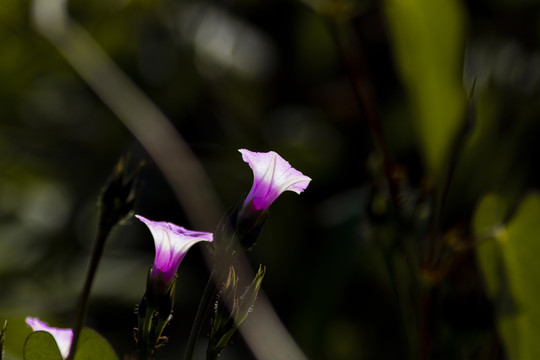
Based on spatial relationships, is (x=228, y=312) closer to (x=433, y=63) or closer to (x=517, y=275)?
(x=517, y=275)

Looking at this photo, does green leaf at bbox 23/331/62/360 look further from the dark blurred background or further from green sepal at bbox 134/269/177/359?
the dark blurred background

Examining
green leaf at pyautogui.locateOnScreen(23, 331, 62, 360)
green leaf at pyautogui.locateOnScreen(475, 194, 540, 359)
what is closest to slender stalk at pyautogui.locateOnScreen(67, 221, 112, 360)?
green leaf at pyautogui.locateOnScreen(23, 331, 62, 360)

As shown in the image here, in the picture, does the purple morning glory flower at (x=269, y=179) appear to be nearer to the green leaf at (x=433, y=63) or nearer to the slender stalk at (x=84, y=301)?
the slender stalk at (x=84, y=301)

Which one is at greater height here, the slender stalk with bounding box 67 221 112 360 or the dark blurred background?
the slender stalk with bounding box 67 221 112 360

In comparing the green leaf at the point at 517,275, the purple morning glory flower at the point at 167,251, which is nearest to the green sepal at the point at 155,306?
the purple morning glory flower at the point at 167,251

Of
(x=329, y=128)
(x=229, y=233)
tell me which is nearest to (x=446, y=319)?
(x=229, y=233)

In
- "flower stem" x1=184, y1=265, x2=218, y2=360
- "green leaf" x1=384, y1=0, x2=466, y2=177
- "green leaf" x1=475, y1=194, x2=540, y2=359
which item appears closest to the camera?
"flower stem" x1=184, y1=265, x2=218, y2=360

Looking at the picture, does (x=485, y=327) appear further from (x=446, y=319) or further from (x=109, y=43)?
(x=109, y=43)
